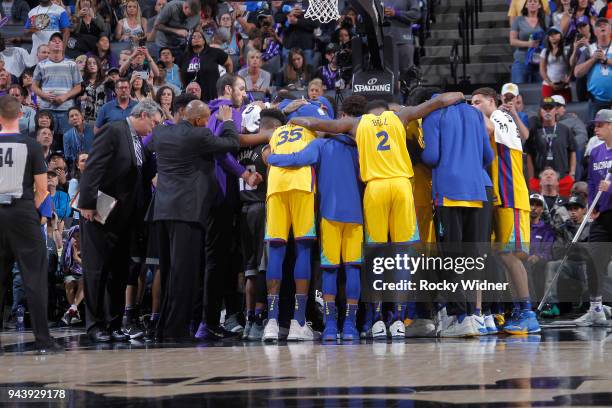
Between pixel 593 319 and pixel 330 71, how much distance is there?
6.40 metres

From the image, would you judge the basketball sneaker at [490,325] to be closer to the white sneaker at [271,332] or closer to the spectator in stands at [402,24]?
the white sneaker at [271,332]

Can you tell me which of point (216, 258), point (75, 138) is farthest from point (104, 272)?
point (75, 138)

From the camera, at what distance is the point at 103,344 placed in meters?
10.0

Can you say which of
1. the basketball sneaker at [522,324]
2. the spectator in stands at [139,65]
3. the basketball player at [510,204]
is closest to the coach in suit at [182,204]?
the basketball player at [510,204]

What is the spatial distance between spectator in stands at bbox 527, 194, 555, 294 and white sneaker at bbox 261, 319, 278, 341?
386 centimetres

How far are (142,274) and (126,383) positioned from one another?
4.38 metres

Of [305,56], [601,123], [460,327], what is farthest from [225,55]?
[460,327]

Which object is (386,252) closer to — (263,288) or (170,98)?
(263,288)

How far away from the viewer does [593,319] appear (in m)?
11.6

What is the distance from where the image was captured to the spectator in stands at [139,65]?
1648cm

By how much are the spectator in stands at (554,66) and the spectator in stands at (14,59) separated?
821cm

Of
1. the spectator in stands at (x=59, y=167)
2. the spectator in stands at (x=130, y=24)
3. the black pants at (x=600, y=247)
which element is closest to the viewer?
the black pants at (x=600, y=247)

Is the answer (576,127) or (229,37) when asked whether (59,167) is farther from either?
(576,127)

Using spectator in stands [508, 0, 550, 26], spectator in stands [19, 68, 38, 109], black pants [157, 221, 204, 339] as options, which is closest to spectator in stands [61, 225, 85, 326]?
black pants [157, 221, 204, 339]
